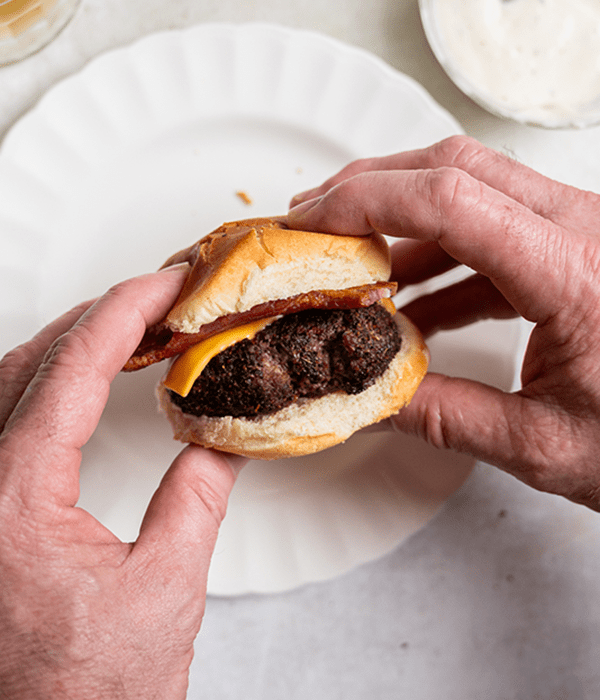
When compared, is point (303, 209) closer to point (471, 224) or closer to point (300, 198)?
point (300, 198)

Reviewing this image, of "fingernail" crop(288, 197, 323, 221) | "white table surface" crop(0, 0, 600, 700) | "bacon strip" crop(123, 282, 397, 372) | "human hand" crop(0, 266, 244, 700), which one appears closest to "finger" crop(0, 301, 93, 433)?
"human hand" crop(0, 266, 244, 700)

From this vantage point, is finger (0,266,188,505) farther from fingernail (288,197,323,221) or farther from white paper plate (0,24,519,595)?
white paper plate (0,24,519,595)

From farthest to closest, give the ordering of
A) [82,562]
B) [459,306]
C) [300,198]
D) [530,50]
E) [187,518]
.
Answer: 1. [530,50]
2. [459,306]
3. [300,198]
4. [187,518]
5. [82,562]

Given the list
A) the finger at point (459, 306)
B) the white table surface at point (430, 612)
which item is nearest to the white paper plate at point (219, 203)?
the finger at point (459, 306)

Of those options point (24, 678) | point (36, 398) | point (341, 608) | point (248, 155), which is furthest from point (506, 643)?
point (248, 155)

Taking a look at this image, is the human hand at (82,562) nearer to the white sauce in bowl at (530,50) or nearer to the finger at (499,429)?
the finger at (499,429)

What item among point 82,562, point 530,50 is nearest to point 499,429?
point 82,562
